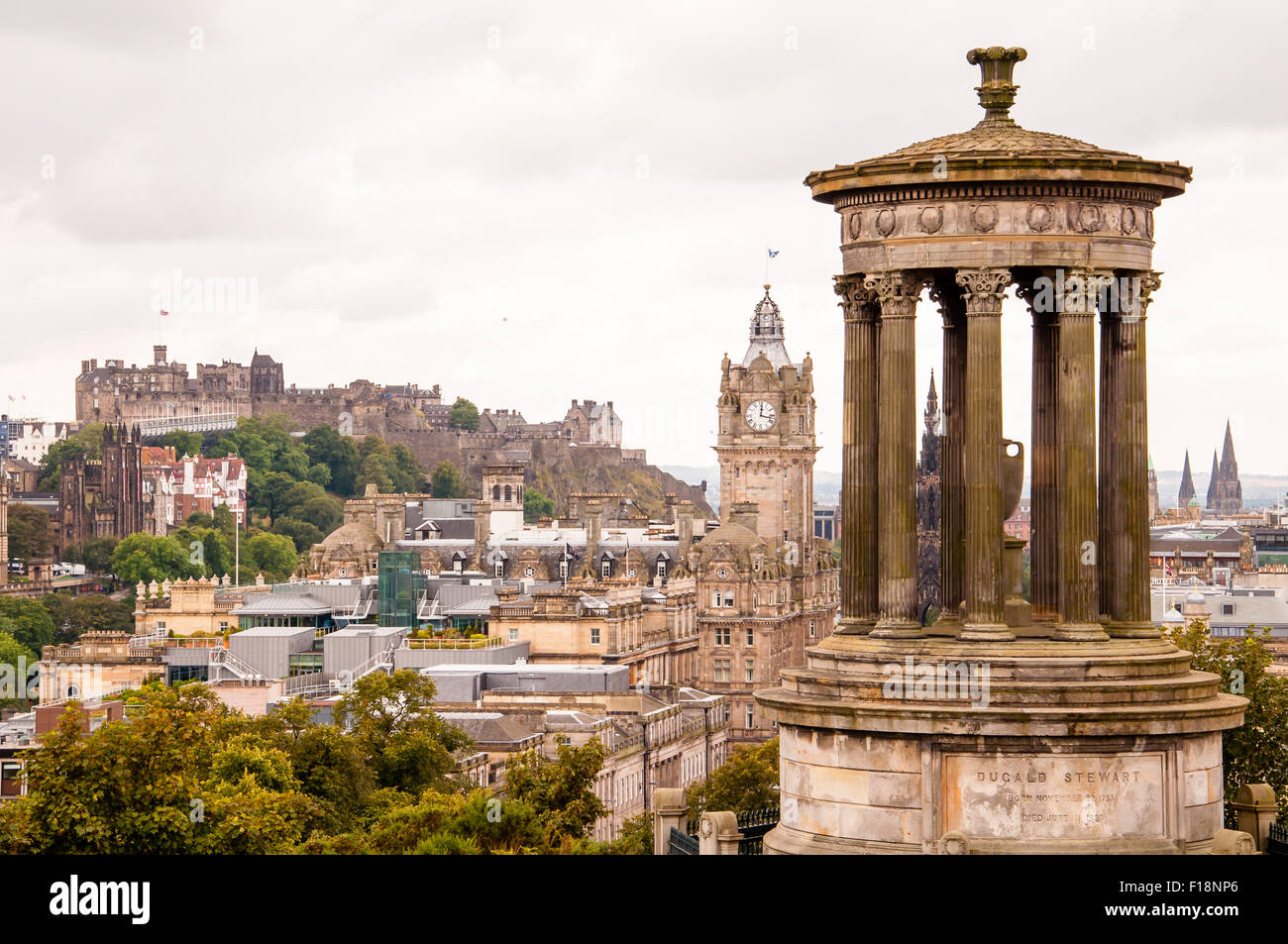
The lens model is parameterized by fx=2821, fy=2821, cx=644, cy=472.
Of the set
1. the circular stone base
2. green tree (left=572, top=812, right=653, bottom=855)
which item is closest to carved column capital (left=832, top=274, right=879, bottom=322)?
the circular stone base

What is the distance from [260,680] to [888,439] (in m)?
110

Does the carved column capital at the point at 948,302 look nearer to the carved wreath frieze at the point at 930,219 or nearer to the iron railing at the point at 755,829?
the carved wreath frieze at the point at 930,219

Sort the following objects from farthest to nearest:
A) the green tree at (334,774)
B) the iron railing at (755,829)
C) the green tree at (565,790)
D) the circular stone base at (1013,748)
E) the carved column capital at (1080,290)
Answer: the green tree at (334,774) < the green tree at (565,790) < the iron railing at (755,829) < the carved column capital at (1080,290) < the circular stone base at (1013,748)

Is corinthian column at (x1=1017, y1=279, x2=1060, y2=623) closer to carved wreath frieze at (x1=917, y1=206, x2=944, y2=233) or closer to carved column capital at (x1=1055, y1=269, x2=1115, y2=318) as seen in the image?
carved column capital at (x1=1055, y1=269, x2=1115, y2=318)

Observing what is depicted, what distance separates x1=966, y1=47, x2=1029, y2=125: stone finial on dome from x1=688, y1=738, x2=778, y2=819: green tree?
205 feet

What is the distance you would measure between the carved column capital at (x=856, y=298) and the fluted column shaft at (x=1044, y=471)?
219 cm

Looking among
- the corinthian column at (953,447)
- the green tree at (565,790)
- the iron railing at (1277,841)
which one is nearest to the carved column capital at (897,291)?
the corinthian column at (953,447)

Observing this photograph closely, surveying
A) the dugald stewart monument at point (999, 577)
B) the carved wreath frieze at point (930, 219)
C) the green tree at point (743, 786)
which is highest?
the carved wreath frieze at point (930, 219)

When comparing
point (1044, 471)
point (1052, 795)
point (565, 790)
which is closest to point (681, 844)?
point (1052, 795)

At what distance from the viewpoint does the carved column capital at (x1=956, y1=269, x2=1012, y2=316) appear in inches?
1508

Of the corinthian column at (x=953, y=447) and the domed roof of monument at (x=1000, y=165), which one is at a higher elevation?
the domed roof of monument at (x=1000, y=165)

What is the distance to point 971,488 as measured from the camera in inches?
1516

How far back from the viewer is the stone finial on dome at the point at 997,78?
40.7 m
